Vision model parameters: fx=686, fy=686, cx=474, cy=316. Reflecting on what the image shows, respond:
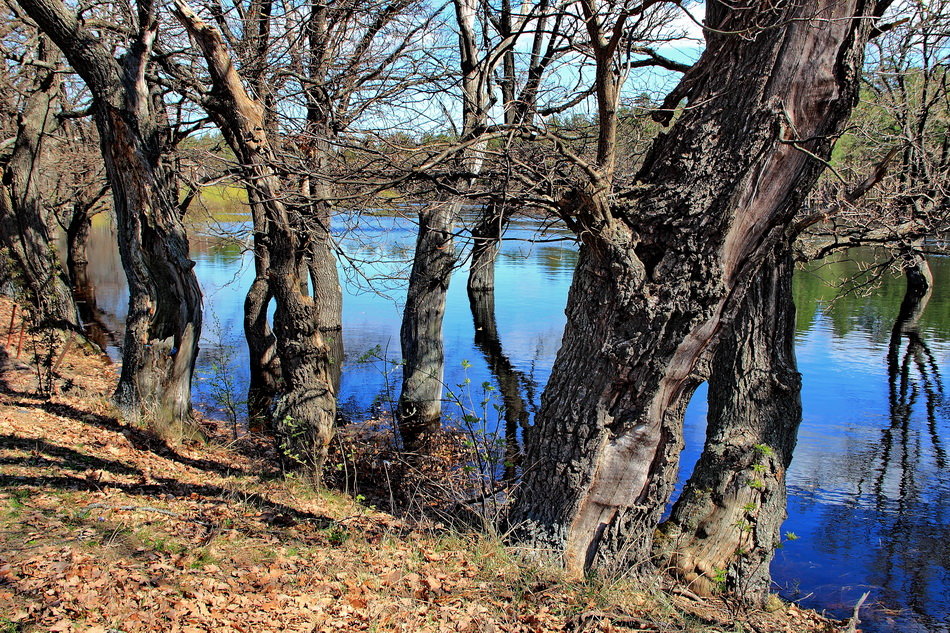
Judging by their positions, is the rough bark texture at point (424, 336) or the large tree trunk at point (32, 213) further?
the large tree trunk at point (32, 213)

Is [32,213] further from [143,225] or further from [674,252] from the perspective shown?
[674,252]

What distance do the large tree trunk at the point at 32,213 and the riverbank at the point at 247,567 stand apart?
441cm

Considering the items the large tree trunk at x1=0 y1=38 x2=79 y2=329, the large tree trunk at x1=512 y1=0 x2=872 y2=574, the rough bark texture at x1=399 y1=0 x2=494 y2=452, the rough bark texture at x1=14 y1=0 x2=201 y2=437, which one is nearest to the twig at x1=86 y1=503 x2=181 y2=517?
the large tree trunk at x1=512 y1=0 x2=872 y2=574

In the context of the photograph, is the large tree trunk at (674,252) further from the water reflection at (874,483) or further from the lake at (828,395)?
the water reflection at (874,483)

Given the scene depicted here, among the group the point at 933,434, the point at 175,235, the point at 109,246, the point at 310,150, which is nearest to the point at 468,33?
the point at 310,150

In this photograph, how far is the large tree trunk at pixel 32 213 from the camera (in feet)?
33.7

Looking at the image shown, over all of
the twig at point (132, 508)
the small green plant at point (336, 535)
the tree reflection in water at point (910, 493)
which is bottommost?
the tree reflection in water at point (910, 493)

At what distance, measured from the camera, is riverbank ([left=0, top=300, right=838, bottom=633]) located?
11.8ft

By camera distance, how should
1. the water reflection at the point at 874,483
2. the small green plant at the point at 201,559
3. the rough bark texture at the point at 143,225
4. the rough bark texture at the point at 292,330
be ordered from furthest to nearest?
the rough bark texture at the point at 143,225 → the water reflection at the point at 874,483 → the rough bark texture at the point at 292,330 → the small green plant at the point at 201,559

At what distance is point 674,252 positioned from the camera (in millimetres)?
4434

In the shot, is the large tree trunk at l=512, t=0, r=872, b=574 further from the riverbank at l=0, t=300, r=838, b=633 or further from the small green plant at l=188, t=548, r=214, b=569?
the small green plant at l=188, t=548, r=214, b=569

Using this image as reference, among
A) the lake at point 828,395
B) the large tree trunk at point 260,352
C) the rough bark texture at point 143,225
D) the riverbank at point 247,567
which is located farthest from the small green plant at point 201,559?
the large tree trunk at point 260,352

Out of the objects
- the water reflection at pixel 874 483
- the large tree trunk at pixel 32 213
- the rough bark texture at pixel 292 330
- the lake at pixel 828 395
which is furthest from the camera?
the large tree trunk at pixel 32 213

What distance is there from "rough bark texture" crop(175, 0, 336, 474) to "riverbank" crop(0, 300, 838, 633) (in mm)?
508
